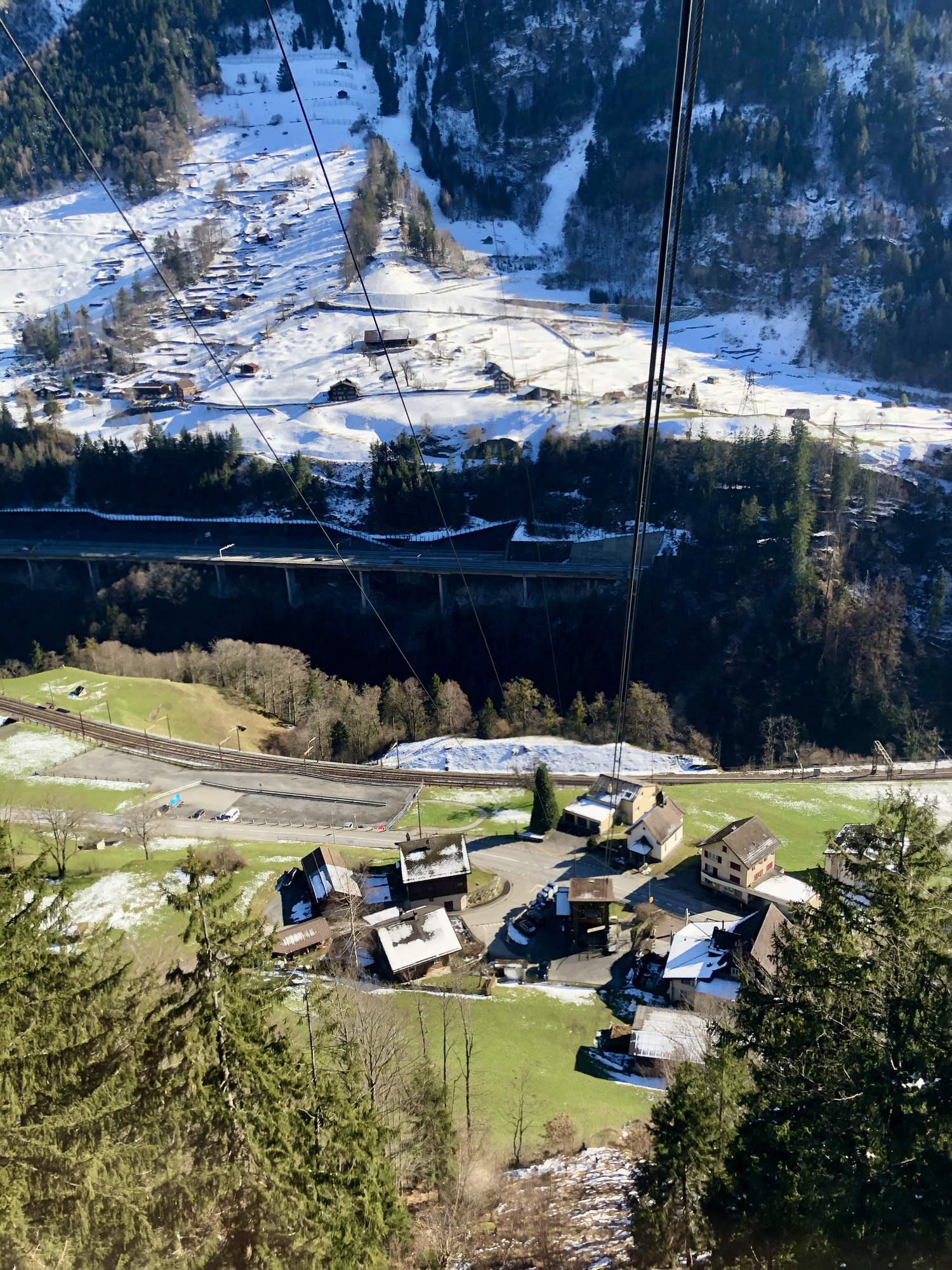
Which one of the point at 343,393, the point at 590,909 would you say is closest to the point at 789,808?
the point at 590,909

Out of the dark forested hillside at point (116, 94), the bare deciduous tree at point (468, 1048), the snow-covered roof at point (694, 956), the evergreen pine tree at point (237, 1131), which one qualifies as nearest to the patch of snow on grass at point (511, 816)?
the snow-covered roof at point (694, 956)

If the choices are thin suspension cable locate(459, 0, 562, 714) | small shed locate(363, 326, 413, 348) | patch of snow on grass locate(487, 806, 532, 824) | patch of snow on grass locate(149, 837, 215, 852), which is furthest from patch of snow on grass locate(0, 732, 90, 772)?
small shed locate(363, 326, 413, 348)

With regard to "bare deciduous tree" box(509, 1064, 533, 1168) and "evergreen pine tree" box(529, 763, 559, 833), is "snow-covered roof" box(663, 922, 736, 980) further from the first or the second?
"evergreen pine tree" box(529, 763, 559, 833)

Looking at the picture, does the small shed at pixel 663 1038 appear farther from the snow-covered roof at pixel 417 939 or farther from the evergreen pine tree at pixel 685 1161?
the evergreen pine tree at pixel 685 1161

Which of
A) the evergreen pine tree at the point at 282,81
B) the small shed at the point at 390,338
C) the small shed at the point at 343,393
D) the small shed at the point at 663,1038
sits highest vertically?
the evergreen pine tree at the point at 282,81

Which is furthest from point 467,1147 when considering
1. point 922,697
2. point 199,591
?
point 199,591

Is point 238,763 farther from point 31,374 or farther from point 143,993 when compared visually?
point 31,374
